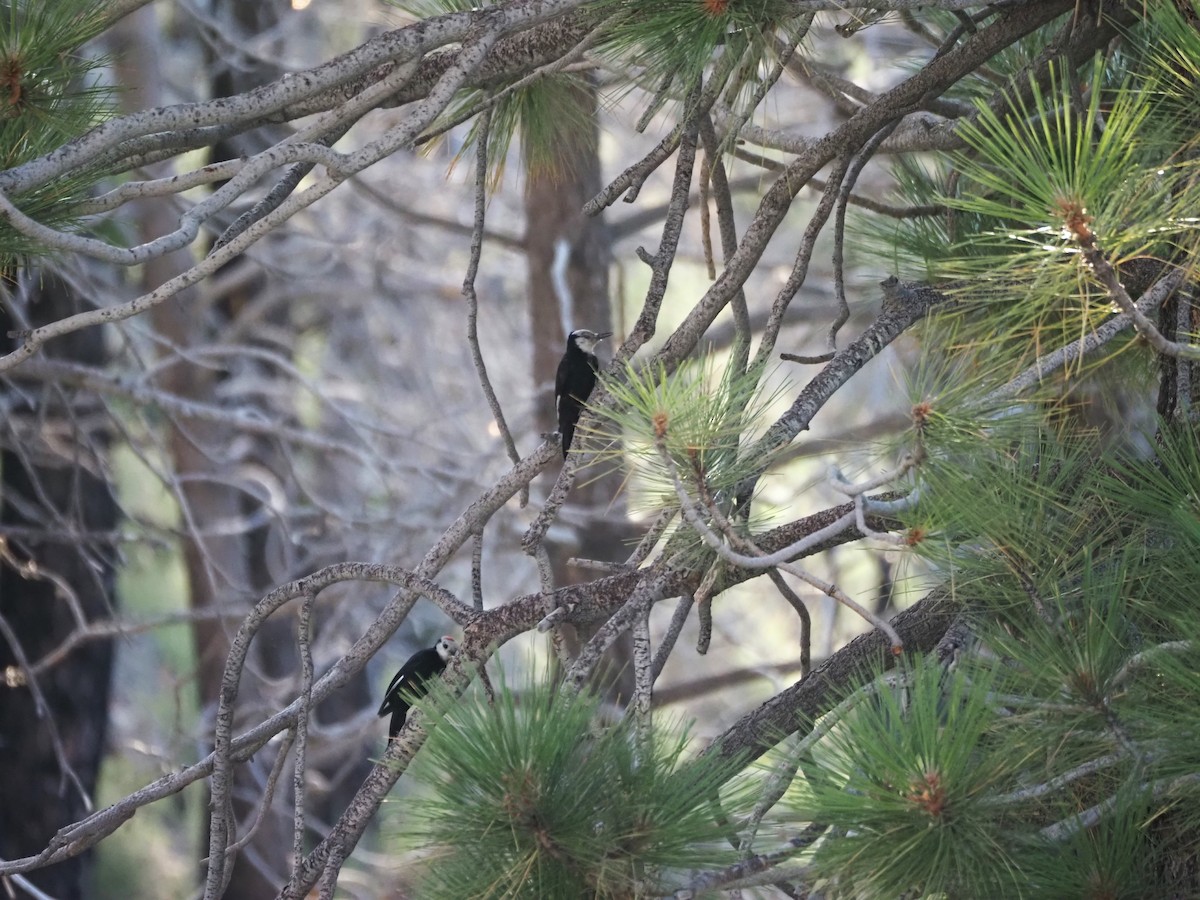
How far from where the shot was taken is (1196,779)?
1.37 metres

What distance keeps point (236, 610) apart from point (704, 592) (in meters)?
3.85

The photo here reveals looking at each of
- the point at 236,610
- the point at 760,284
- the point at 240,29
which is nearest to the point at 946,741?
the point at 236,610

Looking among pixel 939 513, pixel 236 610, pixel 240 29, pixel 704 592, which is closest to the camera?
pixel 939 513

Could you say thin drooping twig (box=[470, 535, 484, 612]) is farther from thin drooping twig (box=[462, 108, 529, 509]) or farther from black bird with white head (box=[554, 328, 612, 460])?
black bird with white head (box=[554, 328, 612, 460])

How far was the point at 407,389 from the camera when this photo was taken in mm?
8000

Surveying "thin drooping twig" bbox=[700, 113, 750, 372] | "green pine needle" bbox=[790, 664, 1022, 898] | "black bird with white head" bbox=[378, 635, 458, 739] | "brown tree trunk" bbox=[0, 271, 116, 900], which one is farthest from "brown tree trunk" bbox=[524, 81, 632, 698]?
"green pine needle" bbox=[790, 664, 1022, 898]

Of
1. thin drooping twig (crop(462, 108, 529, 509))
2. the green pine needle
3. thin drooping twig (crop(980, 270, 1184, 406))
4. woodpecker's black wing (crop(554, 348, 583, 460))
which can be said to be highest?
woodpecker's black wing (crop(554, 348, 583, 460))

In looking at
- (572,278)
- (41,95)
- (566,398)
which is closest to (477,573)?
(41,95)

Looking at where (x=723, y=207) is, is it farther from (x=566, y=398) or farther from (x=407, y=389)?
(x=407, y=389)

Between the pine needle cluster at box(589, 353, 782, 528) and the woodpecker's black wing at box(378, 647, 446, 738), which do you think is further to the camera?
the woodpecker's black wing at box(378, 647, 446, 738)

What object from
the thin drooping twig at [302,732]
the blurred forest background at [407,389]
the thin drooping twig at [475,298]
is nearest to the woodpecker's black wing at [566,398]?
the blurred forest background at [407,389]

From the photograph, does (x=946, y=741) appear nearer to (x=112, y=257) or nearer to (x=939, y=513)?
(x=939, y=513)

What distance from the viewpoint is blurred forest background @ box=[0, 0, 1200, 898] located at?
1907 millimetres

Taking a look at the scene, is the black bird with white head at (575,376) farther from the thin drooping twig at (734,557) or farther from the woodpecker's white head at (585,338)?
the thin drooping twig at (734,557)
